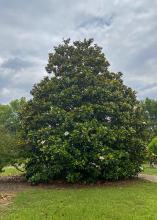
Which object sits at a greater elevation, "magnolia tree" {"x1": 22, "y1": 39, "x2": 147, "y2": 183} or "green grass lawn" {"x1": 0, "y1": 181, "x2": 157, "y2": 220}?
"magnolia tree" {"x1": 22, "y1": 39, "x2": 147, "y2": 183}

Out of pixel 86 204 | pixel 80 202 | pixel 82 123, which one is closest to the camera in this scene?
pixel 86 204

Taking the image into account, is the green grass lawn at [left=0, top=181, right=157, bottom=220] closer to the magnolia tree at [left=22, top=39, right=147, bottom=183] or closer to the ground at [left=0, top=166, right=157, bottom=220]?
the ground at [left=0, top=166, right=157, bottom=220]

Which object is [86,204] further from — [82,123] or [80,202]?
[82,123]

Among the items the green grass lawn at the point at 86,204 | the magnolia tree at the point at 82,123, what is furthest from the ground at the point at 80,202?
the magnolia tree at the point at 82,123

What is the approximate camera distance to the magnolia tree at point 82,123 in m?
16.5

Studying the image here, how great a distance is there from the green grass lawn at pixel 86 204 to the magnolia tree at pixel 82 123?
3.87ft

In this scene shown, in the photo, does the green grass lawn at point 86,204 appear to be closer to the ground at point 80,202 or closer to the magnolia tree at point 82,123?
the ground at point 80,202

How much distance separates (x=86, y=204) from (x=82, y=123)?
16.7 feet

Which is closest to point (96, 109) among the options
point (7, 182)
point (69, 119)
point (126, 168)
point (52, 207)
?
point (69, 119)

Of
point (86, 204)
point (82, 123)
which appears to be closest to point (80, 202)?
point (86, 204)

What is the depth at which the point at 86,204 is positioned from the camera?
40.0ft

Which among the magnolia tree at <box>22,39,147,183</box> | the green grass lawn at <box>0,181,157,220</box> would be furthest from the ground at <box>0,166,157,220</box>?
the magnolia tree at <box>22,39,147,183</box>

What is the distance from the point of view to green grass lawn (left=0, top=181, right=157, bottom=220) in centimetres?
1068

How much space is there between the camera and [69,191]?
15.4 m
